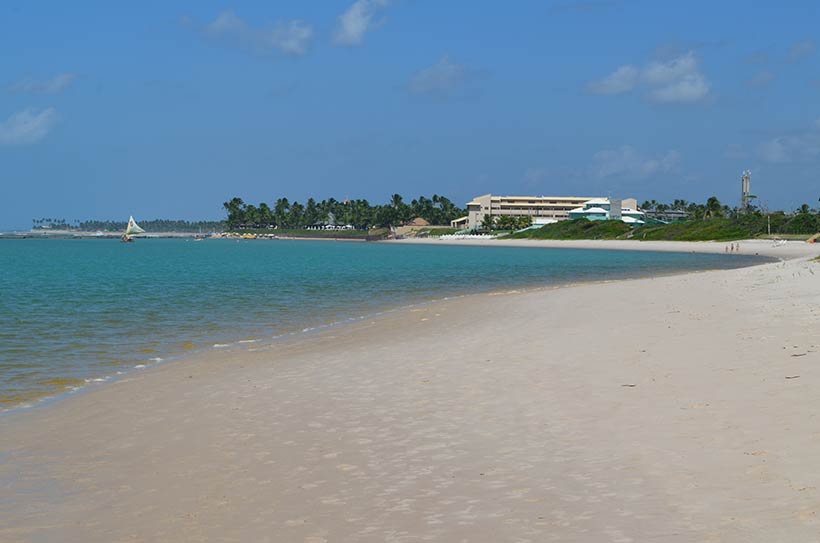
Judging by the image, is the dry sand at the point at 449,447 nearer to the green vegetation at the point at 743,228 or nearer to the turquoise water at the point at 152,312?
the turquoise water at the point at 152,312

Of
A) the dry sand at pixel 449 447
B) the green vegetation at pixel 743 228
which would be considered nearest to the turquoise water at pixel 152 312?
the dry sand at pixel 449 447

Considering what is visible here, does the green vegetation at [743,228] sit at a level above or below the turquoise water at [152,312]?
above

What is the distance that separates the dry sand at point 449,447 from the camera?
24.8ft

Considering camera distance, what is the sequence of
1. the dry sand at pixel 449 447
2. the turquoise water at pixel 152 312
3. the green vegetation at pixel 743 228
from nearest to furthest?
the dry sand at pixel 449 447 < the turquoise water at pixel 152 312 < the green vegetation at pixel 743 228

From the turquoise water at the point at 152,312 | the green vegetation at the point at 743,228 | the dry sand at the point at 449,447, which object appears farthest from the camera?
the green vegetation at the point at 743,228

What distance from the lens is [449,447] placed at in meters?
10.2

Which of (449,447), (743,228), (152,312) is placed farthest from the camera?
(743,228)

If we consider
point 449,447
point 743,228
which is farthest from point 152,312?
point 743,228

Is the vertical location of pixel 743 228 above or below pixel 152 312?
above

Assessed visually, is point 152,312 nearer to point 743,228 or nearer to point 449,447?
point 449,447

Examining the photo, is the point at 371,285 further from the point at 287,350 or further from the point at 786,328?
the point at 786,328

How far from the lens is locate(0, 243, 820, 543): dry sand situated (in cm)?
755

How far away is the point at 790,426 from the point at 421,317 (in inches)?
757

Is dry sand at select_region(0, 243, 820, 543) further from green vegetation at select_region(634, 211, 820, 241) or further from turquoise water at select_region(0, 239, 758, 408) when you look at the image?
green vegetation at select_region(634, 211, 820, 241)
